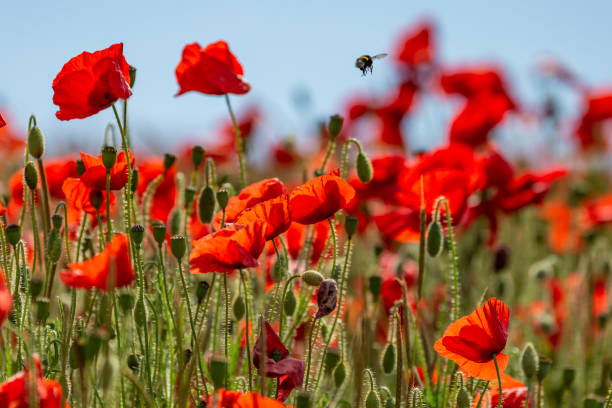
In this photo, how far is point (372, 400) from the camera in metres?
1.13

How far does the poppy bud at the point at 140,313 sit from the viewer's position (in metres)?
1.23

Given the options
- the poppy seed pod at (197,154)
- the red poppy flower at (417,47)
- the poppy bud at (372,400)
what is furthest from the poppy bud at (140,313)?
the red poppy flower at (417,47)

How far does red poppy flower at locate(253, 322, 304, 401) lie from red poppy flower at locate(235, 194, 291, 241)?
146mm

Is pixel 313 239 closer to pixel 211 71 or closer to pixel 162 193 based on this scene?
pixel 211 71

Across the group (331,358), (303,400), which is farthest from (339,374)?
(303,400)

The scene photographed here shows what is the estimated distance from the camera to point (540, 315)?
234 cm

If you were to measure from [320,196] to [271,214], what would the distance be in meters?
0.11

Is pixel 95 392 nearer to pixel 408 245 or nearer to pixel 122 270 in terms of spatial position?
pixel 122 270

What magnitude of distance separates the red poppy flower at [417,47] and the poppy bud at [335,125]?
319 cm

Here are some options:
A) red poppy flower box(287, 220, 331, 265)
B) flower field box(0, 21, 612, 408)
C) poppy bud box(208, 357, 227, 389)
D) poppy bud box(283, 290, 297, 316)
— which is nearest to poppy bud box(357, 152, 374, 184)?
flower field box(0, 21, 612, 408)

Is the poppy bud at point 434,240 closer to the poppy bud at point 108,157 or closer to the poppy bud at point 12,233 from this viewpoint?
the poppy bud at point 108,157

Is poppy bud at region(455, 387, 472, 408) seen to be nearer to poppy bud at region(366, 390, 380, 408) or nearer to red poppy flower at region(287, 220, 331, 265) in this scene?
poppy bud at region(366, 390, 380, 408)

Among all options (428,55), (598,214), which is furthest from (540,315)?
(428,55)

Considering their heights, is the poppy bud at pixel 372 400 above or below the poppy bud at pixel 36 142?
below
